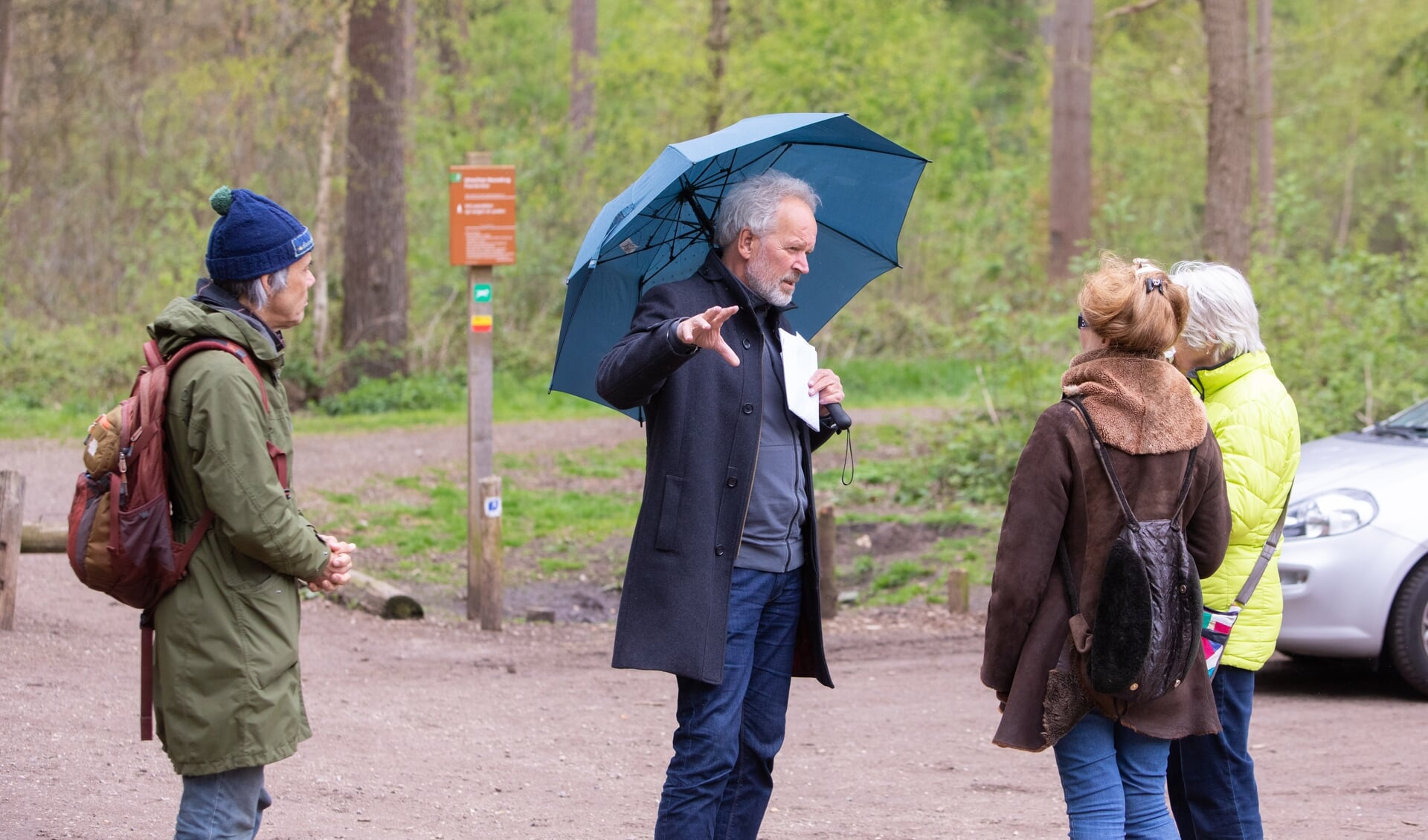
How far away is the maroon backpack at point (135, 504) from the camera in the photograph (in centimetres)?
302

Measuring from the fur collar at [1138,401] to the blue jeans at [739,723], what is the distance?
2.99ft

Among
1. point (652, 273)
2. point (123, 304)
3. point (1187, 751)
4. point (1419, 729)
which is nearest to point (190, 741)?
point (652, 273)

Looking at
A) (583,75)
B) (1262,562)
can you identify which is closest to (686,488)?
(1262,562)

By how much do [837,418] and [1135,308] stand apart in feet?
2.75

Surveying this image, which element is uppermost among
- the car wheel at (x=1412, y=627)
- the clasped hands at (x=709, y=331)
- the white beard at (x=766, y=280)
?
the white beard at (x=766, y=280)

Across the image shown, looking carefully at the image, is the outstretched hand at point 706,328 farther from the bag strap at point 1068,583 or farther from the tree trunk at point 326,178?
the tree trunk at point 326,178

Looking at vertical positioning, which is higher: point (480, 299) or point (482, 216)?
point (482, 216)

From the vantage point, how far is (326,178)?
18.4 metres

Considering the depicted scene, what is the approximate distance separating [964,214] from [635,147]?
6356 mm

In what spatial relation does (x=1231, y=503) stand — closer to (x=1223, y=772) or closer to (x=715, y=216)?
(x=1223, y=772)

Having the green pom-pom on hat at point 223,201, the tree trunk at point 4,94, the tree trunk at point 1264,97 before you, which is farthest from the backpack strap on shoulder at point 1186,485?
the tree trunk at point 1264,97

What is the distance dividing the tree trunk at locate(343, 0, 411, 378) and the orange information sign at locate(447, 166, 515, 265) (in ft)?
30.1

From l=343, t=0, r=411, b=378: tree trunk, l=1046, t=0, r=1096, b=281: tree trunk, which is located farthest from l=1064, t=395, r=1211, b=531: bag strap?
l=1046, t=0, r=1096, b=281: tree trunk

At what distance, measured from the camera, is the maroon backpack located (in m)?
3.02
